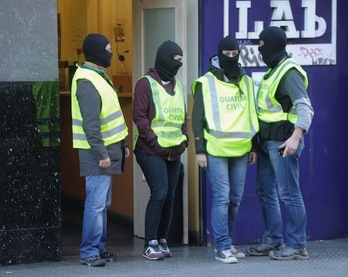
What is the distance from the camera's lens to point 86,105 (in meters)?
7.56

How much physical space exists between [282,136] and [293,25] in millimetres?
1420

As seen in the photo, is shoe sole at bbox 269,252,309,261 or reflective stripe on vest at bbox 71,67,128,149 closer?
reflective stripe on vest at bbox 71,67,128,149

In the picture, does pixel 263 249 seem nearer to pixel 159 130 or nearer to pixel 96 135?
pixel 159 130

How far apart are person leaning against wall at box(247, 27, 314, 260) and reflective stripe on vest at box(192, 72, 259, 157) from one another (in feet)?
0.38

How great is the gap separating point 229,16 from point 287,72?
111 centimetres

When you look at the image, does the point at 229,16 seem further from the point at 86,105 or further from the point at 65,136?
the point at 65,136

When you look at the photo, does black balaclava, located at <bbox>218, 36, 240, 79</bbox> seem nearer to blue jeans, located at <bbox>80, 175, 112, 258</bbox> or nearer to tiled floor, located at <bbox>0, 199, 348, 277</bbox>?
blue jeans, located at <bbox>80, 175, 112, 258</bbox>

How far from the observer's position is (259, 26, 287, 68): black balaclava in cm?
788

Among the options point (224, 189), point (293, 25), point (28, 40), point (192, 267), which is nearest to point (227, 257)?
point (192, 267)

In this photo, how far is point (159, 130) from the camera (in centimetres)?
796

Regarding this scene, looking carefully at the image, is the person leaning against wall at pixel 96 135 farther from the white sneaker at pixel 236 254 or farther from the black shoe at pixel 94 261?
the white sneaker at pixel 236 254

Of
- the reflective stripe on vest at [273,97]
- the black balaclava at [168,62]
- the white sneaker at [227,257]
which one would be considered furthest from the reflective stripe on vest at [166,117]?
the white sneaker at [227,257]

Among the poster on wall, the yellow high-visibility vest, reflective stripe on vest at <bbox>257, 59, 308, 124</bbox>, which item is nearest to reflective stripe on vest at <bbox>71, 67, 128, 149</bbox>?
the yellow high-visibility vest

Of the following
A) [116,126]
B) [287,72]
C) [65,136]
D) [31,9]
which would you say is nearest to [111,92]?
[116,126]
